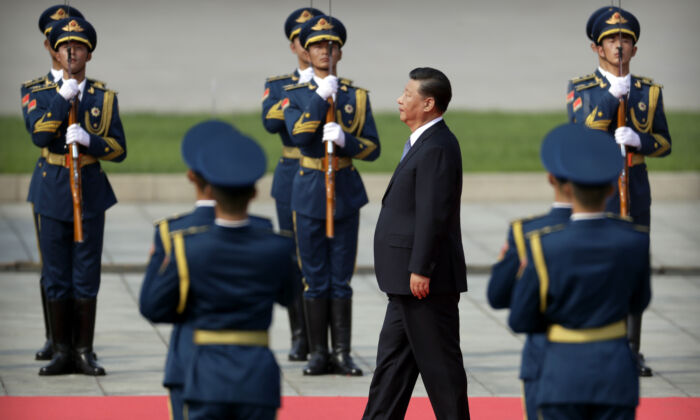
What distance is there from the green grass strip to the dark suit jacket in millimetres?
9526

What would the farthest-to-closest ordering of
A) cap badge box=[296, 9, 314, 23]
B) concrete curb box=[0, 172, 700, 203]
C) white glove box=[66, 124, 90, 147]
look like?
1. concrete curb box=[0, 172, 700, 203]
2. cap badge box=[296, 9, 314, 23]
3. white glove box=[66, 124, 90, 147]

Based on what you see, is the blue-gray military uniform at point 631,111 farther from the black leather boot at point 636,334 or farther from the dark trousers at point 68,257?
the dark trousers at point 68,257

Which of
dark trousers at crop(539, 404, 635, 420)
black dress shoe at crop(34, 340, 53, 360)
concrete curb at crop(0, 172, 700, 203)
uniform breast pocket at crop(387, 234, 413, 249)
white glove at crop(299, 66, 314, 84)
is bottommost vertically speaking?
black dress shoe at crop(34, 340, 53, 360)

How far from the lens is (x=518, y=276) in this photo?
4824 millimetres

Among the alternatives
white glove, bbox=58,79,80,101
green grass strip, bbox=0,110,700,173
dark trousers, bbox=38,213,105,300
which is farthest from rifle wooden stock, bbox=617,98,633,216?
green grass strip, bbox=0,110,700,173

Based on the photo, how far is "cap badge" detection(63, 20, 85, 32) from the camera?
7.78 metres

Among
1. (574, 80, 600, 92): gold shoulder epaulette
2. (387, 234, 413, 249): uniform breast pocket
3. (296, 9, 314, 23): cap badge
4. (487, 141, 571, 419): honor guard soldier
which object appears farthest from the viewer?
(296, 9, 314, 23): cap badge

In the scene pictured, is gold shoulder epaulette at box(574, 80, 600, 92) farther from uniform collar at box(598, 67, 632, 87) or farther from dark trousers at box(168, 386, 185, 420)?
dark trousers at box(168, 386, 185, 420)

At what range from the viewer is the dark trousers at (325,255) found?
8172 mm

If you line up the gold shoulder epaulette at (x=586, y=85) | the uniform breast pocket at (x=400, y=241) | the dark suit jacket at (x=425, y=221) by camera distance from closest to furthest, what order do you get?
the dark suit jacket at (x=425, y=221) → the uniform breast pocket at (x=400, y=241) → the gold shoulder epaulette at (x=586, y=85)

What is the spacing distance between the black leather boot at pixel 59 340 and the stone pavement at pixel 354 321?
0.26ft

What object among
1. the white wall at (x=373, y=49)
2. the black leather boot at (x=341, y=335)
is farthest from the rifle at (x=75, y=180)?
the white wall at (x=373, y=49)

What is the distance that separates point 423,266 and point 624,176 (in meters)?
2.24

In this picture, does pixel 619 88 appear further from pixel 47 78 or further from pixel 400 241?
pixel 47 78
